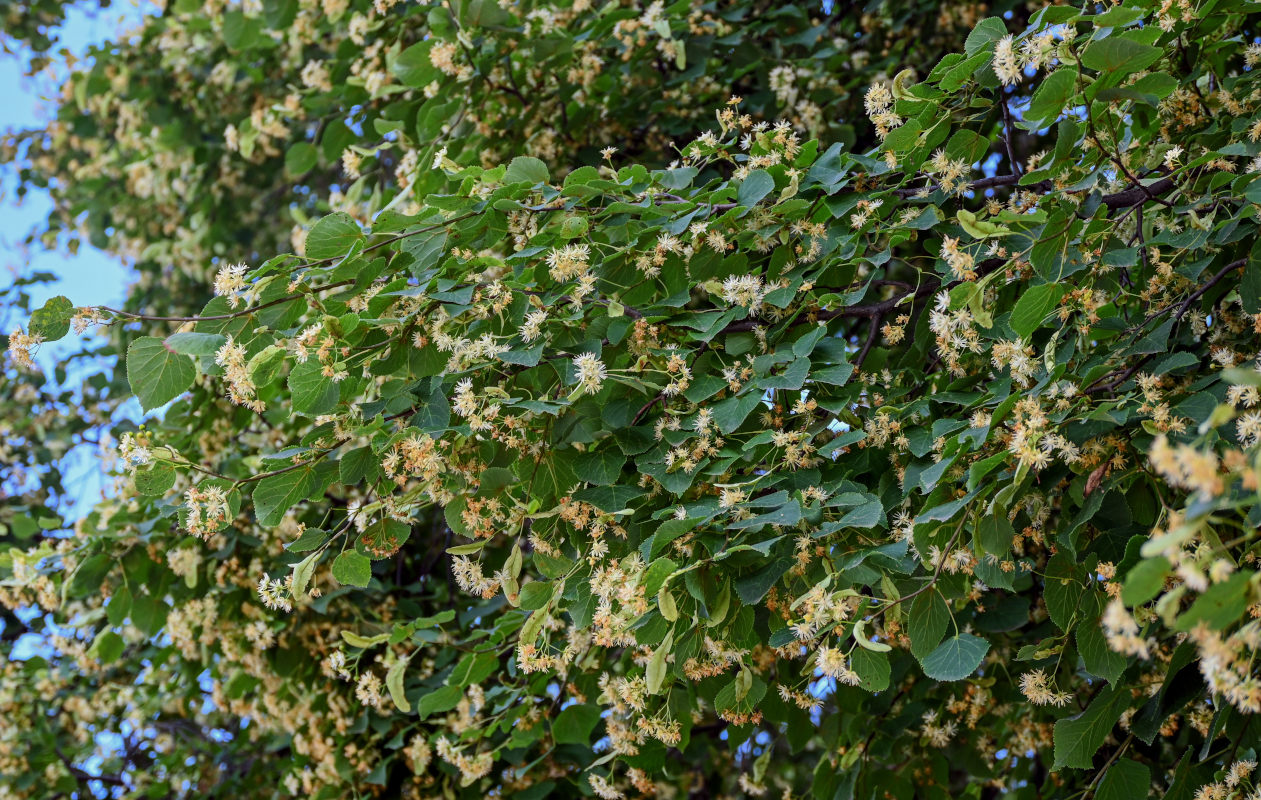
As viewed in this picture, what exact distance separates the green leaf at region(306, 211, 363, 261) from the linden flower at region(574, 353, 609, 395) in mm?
485

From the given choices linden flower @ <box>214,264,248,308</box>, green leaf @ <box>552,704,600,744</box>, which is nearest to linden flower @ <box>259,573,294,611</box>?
linden flower @ <box>214,264,248,308</box>

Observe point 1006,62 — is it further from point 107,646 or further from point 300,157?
point 107,646

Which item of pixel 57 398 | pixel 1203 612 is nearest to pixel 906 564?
pixel 1203 612

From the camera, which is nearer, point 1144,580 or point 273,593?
point 1144,580

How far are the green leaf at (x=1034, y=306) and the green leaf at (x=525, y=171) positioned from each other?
911mm

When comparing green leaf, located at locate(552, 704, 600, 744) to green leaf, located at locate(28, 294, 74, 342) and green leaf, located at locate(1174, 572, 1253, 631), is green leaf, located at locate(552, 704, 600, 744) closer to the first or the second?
green leaf, located at locate(28, 294, 74, 342)

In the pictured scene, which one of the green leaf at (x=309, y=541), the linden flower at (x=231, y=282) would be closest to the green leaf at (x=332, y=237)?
the linden flower at (x=231, y=282)

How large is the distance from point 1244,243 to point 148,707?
408 cm

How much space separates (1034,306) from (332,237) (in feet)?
4.13

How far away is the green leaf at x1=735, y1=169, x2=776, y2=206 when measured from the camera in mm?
1977

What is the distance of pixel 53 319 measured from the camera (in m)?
1.83

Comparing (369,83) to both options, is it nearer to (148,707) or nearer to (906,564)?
(906,564)

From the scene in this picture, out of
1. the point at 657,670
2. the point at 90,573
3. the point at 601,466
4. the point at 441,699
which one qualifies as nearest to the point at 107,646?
the point at 90,573

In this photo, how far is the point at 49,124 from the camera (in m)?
5.21
